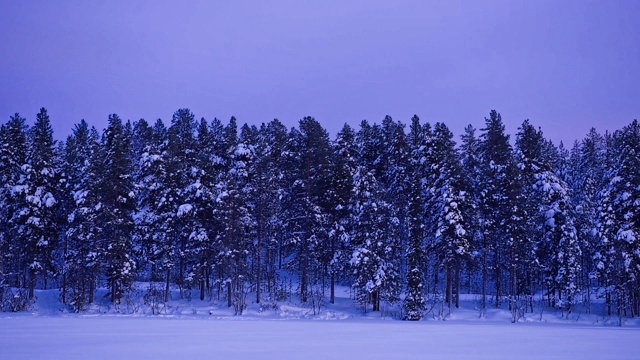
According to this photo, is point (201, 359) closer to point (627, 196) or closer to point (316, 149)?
point (316, 149)

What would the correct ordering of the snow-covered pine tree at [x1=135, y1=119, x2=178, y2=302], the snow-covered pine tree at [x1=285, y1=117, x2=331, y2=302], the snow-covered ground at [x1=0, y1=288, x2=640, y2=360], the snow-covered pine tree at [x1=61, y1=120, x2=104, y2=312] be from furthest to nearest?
the snow-covered pine tree at [x1=285, y1=117, x2=331, y2=302]
the snow-covered pine tree at [x1=135, y1=119, x2=178, y2=302]
the snow-covered pine tree at [x1=61, y1=120, x2=104, y2=312]
the snow-covered ground at [x1=0, y1=288, x2=640, y2=360]

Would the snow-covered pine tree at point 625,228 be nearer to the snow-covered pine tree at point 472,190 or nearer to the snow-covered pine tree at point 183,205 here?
the snow-covered pine tree at point 472,190

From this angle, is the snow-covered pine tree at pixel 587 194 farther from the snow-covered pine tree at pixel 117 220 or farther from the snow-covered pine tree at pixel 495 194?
the snow-covered pine tree at pixel 117 220

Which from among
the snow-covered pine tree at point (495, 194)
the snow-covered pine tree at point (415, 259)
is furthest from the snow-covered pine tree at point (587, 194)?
the snow-covered pine tree at point (415, 259)

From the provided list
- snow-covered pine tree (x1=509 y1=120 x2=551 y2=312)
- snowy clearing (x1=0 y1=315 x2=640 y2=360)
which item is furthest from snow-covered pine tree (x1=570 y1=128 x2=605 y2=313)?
snowy clearing (x1=0 y1=315 x2=640 y2=360)

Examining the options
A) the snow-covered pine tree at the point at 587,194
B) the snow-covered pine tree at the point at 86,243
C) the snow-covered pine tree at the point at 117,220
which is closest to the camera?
the snow-covered pine tree at the point at 86,243

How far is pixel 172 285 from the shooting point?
50.8 meters

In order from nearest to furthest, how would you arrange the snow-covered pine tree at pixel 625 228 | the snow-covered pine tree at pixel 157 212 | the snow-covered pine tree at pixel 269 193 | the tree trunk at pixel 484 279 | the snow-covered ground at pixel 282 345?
1. the snow-covered ground at pixel 282 345
2. the snow-covered pine tree at pixel 625 228
3. the tree trunk at pixel 484 279
4. the snow-covered pine tree at pixel 157 212
5. the snow-covered pine tree at pixel 269 193

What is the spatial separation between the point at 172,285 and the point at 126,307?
1134 centimetres

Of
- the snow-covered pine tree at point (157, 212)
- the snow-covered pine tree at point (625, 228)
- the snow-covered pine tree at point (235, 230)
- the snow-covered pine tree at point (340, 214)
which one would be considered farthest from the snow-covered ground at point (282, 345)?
the snow-covered pine tree at point (625, 228)

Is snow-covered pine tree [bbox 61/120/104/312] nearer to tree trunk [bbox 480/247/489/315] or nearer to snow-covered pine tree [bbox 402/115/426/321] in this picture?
snow-covered pine tree [bbox 402/115/426/321]

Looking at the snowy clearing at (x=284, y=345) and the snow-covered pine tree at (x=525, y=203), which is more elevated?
the snow-covered pine tree at (x=525, y=203)

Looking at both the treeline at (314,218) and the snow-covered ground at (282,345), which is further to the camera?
the treeline at (314,218)

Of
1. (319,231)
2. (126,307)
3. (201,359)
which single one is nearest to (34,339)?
(201,359)
